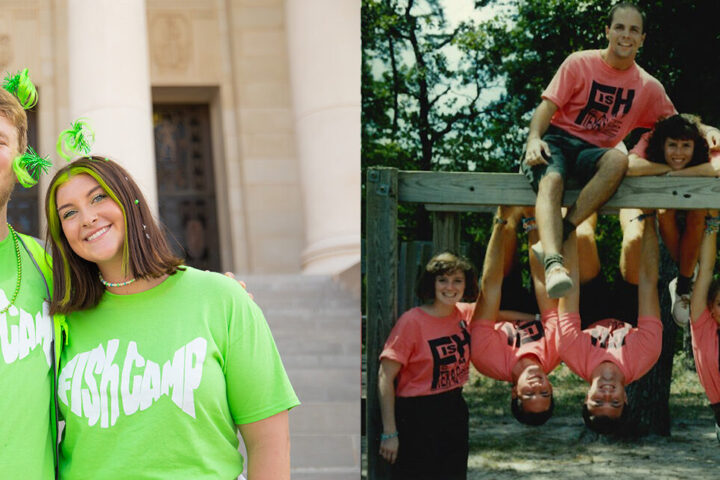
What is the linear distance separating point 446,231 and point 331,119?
19.2 feet

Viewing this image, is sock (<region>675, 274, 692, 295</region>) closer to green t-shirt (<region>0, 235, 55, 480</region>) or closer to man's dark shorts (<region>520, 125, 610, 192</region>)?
man's dark shorts (<region>520, 125, 610, 192</region>)

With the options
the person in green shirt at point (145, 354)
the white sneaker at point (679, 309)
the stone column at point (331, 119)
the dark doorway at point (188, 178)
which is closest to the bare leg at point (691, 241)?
the white sneaker at point (679, 309)

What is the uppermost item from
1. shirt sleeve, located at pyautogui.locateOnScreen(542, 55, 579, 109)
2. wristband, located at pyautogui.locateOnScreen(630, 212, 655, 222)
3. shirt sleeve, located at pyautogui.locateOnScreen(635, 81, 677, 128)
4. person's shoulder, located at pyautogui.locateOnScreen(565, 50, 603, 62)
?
person's shoulder, located at pyautogui.locateOnScreen(565, 50, 603, 62)

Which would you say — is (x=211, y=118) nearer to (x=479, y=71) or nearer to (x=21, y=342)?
(x=479, y=71)

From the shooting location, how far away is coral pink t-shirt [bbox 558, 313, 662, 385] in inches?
193

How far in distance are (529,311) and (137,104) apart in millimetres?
6527

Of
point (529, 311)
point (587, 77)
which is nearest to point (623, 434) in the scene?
point (529, 311)

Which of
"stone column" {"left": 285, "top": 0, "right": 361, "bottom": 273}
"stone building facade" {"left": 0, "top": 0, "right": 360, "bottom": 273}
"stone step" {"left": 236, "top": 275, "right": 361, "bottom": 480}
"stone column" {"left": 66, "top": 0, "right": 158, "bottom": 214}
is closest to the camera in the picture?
"stone step" {"left": 236, "top": 275, "right": 361, "bottom": 480}

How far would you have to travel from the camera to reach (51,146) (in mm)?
13555

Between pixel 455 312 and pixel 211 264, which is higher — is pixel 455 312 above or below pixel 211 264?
above

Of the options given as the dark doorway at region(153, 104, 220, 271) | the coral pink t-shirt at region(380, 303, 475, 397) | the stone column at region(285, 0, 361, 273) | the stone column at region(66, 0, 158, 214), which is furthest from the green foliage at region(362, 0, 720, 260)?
the dark doorway at region(153, 104, 220, 271)

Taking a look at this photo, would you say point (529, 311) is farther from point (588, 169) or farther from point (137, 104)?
point (137, 104)

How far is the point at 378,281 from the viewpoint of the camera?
4.98m

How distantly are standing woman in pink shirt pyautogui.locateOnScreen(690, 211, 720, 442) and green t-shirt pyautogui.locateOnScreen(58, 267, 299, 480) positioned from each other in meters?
2.90
